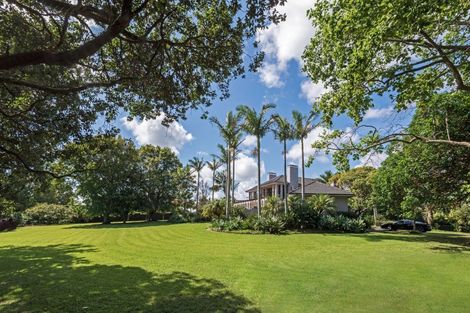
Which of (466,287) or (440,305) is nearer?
(440,305)

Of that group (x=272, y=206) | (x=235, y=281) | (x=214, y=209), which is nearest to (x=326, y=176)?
(x=214, y=209)

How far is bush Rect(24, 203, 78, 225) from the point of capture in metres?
41.1

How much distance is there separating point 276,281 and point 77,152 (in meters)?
8.53

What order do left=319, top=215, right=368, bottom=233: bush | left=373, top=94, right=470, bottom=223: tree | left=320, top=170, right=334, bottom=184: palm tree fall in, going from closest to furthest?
1. left=373, top=94, right=470, bottom=223: tree
2. left=319, top=215, right=368, bottom=233: bush
3. left=320, top=170, right=334, bottom=184: palm tree

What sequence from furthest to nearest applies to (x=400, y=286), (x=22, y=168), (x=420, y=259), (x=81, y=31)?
(x=420, y=259) < (x=22, y=168) < (x=81, y=31) < (x=400, y=286)

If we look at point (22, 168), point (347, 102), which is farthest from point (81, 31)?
point (347, 102)

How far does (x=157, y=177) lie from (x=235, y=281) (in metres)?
37.0

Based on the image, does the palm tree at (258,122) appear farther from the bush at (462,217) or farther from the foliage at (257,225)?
the bush at (462,217)

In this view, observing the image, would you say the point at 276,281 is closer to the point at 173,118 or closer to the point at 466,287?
the point at 466,287

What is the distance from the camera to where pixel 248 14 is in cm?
641

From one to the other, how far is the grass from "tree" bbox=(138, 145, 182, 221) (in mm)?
29466

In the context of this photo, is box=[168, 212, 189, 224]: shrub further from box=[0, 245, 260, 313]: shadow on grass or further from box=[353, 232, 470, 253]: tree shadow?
box=[0, 245, 260, 313]: shadow on grass

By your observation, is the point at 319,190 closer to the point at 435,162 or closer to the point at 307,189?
the point at 307,189

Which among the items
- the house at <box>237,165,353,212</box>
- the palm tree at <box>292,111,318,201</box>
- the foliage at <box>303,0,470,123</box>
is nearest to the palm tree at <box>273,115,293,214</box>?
the palm tree at <box>292,111,318,201</box>
